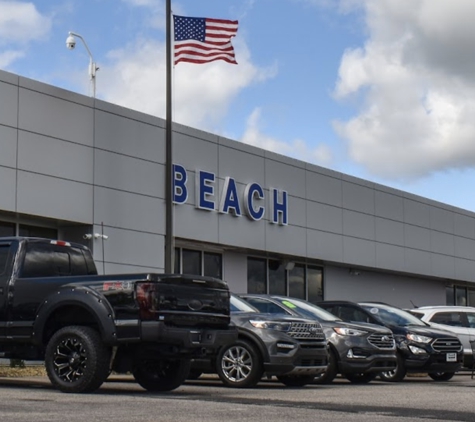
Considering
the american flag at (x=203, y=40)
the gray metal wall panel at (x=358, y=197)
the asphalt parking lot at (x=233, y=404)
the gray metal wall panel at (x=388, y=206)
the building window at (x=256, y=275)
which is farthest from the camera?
the gray metal wall panel at (x=388, y=206)

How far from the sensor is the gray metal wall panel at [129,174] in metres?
26.5

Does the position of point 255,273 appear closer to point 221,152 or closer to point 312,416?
point 221,152

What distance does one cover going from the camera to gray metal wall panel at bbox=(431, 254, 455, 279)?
43.1m

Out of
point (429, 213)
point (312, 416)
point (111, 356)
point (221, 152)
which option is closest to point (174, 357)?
point (111, 356)

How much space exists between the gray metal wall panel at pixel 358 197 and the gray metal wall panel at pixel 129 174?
33.4ft

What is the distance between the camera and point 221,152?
3092cm

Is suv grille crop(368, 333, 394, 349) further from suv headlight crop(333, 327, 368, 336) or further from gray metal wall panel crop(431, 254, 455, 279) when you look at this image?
gray metal wall panel crop(431, 254, 455, 279)

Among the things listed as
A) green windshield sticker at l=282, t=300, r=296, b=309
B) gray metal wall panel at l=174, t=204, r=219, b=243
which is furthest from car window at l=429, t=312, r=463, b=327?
gray metal wall panel at l=174, t=204, r=219, b=243

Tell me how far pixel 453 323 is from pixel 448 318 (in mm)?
170

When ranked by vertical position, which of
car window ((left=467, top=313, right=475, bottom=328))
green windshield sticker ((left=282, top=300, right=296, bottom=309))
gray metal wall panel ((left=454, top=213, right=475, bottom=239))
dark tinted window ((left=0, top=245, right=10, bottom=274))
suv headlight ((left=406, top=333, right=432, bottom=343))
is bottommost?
suv headlight ((left=406, top=333, right=432, bottom=343))

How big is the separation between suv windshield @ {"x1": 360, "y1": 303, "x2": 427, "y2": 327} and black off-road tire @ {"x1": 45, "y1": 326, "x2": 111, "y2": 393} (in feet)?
30.5

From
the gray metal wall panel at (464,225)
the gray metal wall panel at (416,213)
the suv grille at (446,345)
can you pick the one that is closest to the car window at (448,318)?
the suv grille at (446,345)

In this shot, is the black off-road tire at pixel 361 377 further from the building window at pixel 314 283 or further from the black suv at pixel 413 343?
the building window at pixel 314 283

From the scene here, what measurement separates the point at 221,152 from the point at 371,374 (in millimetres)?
12203
